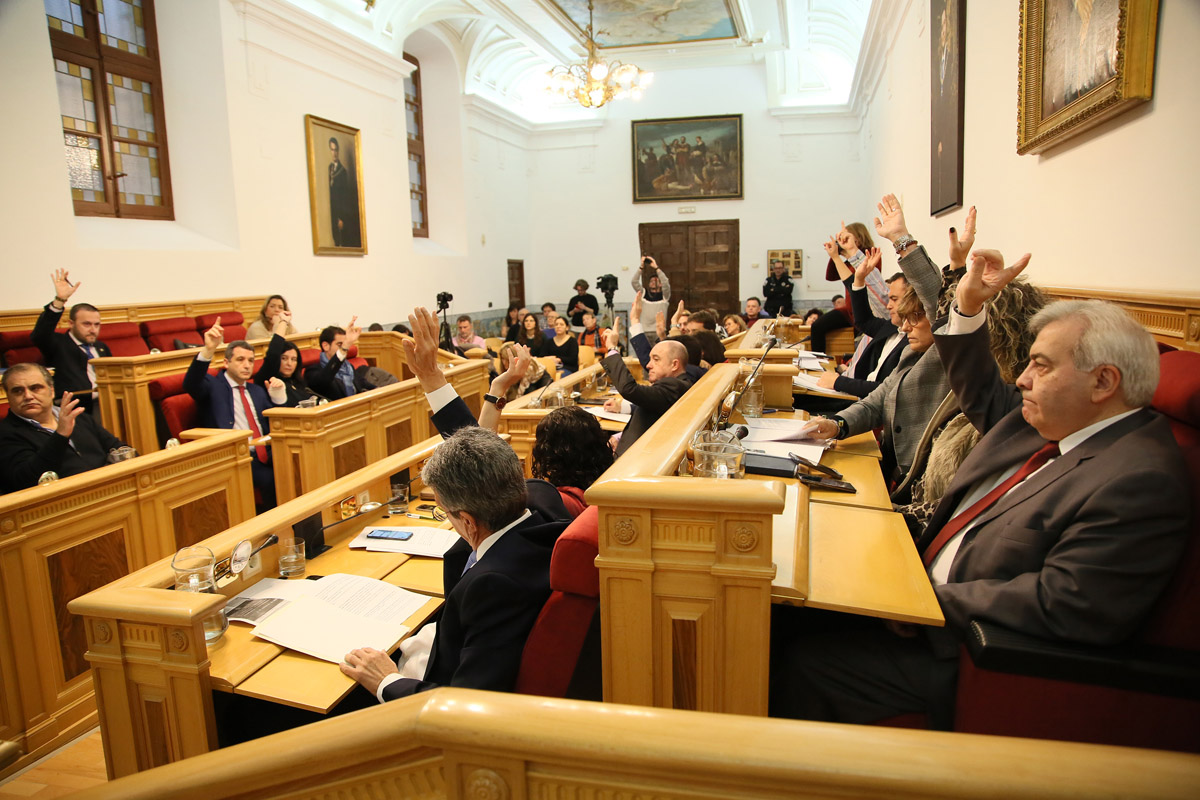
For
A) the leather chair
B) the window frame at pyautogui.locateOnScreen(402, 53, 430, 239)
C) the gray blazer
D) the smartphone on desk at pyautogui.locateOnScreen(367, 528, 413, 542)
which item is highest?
the window frame at pyautogui.locateOnScreen(402, 53, 430, 239)

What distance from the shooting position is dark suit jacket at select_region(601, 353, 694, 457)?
3744 mm

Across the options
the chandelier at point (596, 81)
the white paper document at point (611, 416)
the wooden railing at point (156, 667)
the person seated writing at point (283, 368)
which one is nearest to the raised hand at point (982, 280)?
the wooden railing at point (156, 667)

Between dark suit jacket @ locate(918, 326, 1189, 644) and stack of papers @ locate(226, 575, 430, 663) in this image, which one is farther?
stack of papers @ locate(226, 575, 430, 663)

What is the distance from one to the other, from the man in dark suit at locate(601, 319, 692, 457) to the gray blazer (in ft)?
3.02

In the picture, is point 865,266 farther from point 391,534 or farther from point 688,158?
point 688,158

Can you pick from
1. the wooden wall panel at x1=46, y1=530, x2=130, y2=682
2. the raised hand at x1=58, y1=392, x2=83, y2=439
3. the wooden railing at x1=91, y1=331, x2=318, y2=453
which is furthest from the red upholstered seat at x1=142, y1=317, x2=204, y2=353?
the wooden wall panel at x1=46, y1=530, x2=130, y2=682

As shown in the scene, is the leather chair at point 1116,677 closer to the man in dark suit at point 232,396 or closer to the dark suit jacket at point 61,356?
the man in dark suit at point 232,396

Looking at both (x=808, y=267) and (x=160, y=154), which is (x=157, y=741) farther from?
(x=808, y=267)

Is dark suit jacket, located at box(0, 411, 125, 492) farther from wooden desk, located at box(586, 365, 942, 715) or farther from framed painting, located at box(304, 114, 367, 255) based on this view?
framed painting, located at box(304, 114, 367, 255)

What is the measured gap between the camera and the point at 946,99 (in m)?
5.29

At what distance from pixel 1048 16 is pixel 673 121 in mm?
13501


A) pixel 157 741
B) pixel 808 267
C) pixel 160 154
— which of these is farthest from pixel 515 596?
pixel 808 267

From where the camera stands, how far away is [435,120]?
13727 mm

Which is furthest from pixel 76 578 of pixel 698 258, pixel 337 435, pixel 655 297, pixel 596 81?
pixel 698 258
